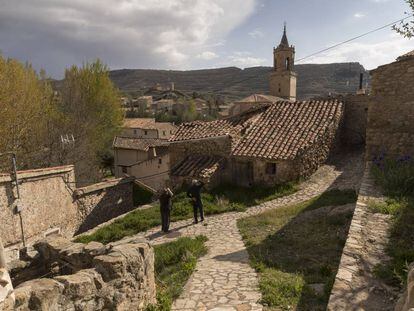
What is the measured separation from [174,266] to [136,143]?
22.2 m

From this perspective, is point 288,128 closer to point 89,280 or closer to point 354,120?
point 354,120

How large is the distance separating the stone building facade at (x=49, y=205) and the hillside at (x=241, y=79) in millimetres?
71535

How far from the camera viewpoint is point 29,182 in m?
12.4

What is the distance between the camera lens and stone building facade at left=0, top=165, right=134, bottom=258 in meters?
11.6

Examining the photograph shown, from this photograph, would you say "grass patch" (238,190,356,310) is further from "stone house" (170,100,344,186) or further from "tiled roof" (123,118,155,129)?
"tiled roof" (123,118,155,129)

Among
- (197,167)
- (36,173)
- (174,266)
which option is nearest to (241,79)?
(197,167)

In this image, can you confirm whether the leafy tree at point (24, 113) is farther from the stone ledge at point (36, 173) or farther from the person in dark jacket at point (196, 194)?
the person in dark jacket at point (196, 194)

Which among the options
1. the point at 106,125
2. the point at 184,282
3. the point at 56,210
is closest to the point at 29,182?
the point at 56,210

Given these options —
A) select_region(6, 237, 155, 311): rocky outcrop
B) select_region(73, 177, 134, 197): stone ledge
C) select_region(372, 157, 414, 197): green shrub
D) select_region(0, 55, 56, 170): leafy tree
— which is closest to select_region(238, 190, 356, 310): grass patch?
select_region(372, 157, 414, 197): green shrub

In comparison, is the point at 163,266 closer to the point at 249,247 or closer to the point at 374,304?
the point at 249,247

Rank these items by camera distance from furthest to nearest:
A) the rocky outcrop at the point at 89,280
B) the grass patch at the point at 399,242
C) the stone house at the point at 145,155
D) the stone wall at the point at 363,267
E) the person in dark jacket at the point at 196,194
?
the stone house at the point at 145,155
the person in dark jacket at the point at 196,194
the grass patch at the point at 399,242
the stone wall at the point at 363,267
the rocky outcrop at the point at 89,280

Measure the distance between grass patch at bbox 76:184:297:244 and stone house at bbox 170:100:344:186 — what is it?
62 cm

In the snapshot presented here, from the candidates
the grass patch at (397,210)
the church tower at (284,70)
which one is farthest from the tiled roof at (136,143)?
the church tower at (284,70)

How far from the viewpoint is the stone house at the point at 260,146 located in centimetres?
1360
